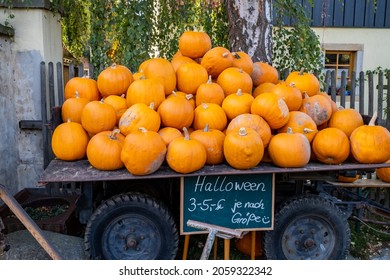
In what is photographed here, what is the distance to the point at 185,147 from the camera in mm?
2576

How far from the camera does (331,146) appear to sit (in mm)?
2783

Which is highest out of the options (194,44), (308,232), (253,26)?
(253,26)

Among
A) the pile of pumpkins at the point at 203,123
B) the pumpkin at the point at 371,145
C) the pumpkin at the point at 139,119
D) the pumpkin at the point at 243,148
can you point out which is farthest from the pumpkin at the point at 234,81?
the pumpkin at the point at 371,145

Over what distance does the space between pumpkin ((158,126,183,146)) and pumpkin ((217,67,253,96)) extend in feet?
2.07

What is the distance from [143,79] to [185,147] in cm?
78

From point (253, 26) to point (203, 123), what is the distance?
2064 mm

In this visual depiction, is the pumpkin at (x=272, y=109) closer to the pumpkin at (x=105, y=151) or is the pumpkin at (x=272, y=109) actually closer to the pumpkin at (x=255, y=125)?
the pumpkin at (x=255, y=125)

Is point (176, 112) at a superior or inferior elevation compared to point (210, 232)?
superior

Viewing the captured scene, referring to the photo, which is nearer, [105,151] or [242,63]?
[105,151]

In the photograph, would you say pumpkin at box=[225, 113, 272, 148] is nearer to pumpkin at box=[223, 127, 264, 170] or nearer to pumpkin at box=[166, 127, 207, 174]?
pumpkin at box=[223, 127, 264, 170]

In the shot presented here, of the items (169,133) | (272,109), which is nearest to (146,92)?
(169,133)

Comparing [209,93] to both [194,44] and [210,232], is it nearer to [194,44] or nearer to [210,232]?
[194,44]

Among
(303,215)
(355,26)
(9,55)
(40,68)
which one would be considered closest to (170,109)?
(303,215)

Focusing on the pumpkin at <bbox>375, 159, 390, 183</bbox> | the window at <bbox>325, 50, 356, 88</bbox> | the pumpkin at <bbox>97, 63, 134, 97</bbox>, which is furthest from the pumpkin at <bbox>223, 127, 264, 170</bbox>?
the window at <bbox>325, 50, 356, 88</bbox>
